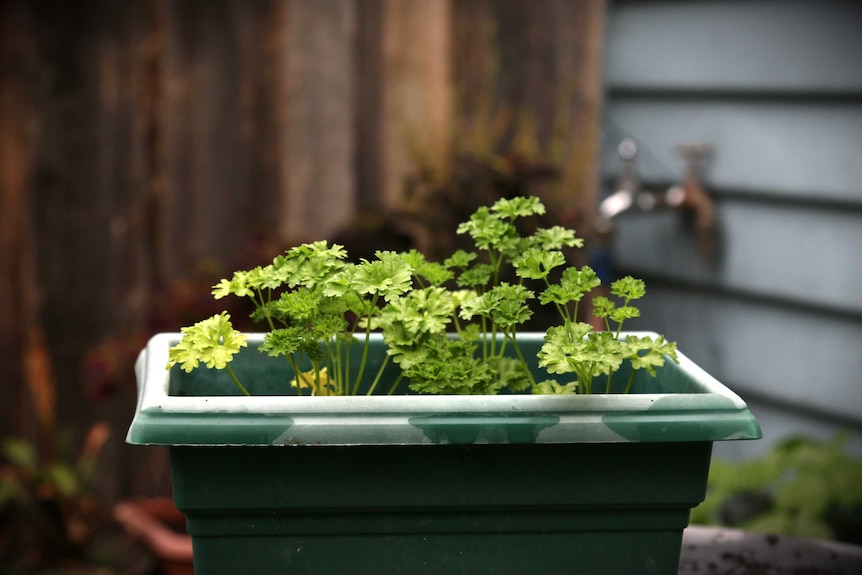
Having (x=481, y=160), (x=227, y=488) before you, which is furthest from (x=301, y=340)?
(x=481, y=160)

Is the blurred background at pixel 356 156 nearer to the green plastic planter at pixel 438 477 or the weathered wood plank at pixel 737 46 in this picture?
the weathered wood plank at pixel 737 46

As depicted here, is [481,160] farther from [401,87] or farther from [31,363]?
[31,363]

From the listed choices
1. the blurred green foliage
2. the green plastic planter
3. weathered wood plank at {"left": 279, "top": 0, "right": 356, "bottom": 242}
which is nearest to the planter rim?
→ the green plastic planter

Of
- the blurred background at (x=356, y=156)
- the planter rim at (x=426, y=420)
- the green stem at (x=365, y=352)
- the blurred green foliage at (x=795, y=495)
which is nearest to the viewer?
the planter rim at (x=426, y=420)

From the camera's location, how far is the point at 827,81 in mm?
2535

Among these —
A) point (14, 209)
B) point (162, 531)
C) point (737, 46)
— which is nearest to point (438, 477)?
point (162, 531)

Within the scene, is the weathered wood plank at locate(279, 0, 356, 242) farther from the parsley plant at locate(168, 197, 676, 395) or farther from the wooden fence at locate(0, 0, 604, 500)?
the parsley plant at locate(168, 197, 676, 395)

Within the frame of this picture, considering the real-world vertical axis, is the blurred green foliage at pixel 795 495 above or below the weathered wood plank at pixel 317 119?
below

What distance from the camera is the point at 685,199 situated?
9.37ft

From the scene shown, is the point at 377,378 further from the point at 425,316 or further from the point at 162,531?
the point at 162,531

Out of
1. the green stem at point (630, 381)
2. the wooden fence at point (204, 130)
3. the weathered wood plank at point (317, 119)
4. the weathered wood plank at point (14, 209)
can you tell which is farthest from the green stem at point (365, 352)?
the weathered wood plank at point (14, 209)

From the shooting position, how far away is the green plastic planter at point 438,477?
2.72 feet

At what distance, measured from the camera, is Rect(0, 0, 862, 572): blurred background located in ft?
8.98

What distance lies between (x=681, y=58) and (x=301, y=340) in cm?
227
